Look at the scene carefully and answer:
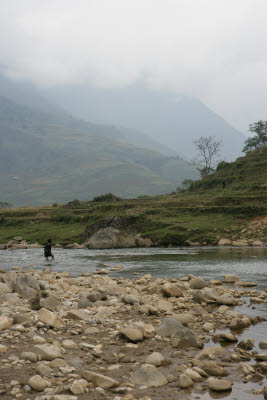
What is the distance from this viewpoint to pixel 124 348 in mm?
11922

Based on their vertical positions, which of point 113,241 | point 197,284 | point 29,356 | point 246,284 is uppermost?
point 29,356

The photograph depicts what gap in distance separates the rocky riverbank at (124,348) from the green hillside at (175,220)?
35284 mm

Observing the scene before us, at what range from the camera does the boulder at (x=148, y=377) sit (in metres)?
9.49

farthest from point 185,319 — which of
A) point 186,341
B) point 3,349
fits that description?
point 3,349

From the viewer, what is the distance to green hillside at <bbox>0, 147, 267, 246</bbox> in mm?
54156

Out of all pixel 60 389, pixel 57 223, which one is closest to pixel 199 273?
pixel 60 389

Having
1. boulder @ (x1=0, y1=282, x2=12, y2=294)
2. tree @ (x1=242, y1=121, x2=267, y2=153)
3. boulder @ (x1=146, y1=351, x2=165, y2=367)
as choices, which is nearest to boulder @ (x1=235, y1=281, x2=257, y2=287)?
boulder @ (x1=0, y1=282, x2=12, y2=294)

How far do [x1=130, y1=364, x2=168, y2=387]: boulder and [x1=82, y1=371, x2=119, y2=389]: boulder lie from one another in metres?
0.53

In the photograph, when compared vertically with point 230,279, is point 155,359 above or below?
above

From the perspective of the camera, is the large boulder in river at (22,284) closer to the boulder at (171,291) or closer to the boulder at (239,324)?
the boulder at (171,291)

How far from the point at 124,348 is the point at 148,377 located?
2419mm

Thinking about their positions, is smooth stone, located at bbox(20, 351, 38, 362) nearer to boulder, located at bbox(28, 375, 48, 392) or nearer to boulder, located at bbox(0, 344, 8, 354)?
boulder, located at bbox(0, 344, 8, 354)

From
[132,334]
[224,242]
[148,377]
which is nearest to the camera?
[148,377]

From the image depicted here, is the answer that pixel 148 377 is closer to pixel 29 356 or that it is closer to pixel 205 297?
pixel 29 356
